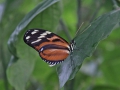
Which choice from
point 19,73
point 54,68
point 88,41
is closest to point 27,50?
point 19,73

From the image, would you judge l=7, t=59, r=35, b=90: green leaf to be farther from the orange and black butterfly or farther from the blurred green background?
the orange and black butterfly

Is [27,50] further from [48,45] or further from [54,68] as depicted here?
[54,68]

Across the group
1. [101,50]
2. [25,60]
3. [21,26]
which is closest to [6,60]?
[25,60]

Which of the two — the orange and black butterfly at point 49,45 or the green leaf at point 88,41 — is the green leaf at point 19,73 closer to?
the orange and black butterfly at point 49,45

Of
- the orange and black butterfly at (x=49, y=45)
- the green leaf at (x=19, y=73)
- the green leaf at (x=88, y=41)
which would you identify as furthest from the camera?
the green leaf at (x=19, y=73)

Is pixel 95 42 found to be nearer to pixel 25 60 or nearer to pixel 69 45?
pixel 69 45

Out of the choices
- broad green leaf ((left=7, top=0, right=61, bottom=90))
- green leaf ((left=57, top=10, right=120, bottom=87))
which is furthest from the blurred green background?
green leaf ((left=57, top=10, right=120, bottom=87))

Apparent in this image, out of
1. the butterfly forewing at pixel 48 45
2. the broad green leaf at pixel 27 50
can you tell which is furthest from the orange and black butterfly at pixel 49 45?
the broad green leaf at pixel 27 50
